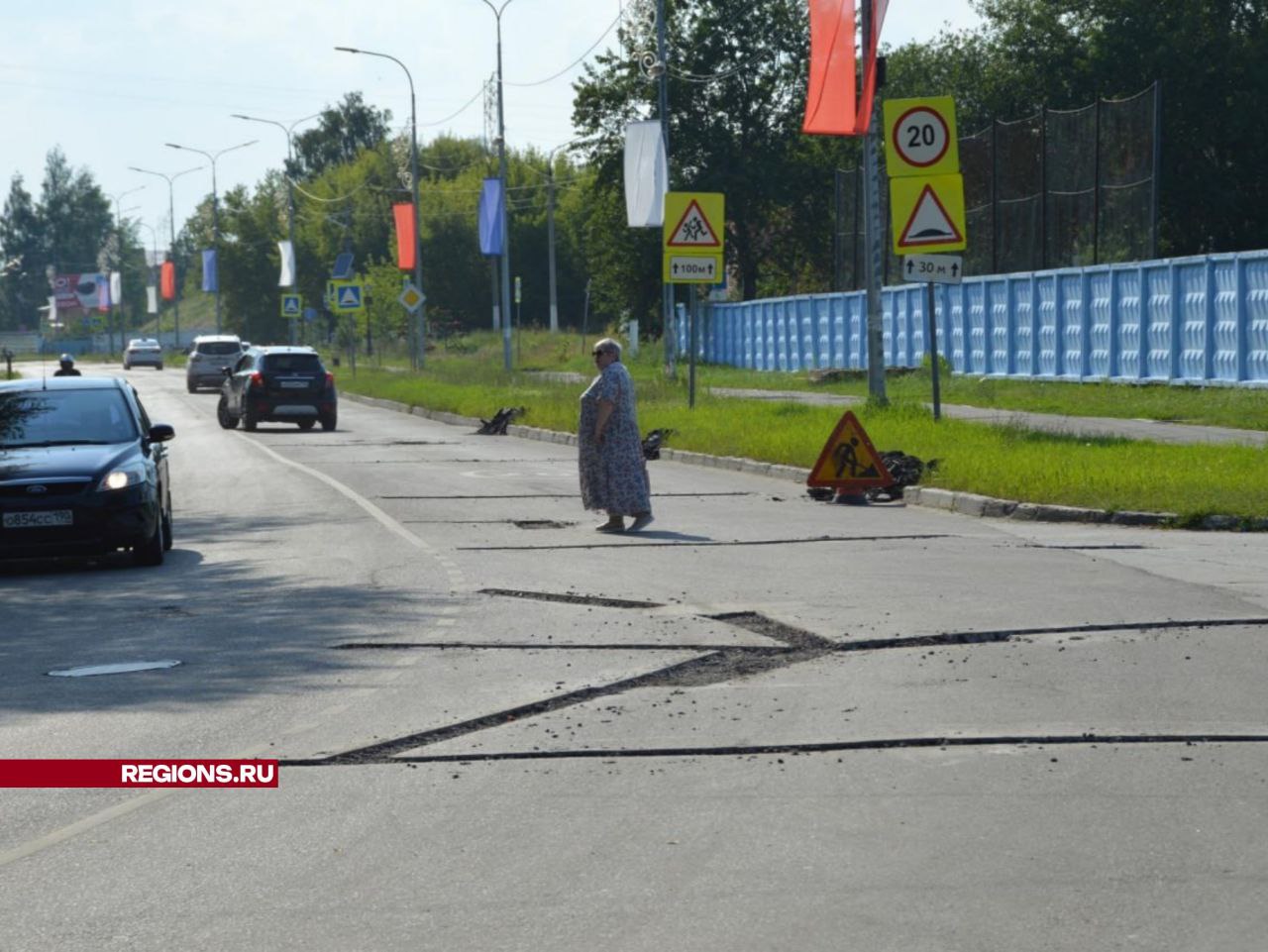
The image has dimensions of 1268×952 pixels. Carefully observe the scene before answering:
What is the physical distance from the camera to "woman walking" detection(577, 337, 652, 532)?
54.9 ft

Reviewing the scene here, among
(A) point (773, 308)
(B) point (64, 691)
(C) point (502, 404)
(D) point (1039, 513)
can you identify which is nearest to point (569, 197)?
(A) point (773, 308)

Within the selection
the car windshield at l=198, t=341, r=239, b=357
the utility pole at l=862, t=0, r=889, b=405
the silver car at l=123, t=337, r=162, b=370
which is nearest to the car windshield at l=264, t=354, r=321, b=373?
the utility pole at l=862, t=0, r=889, b=405

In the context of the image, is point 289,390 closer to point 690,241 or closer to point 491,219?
point 690,241

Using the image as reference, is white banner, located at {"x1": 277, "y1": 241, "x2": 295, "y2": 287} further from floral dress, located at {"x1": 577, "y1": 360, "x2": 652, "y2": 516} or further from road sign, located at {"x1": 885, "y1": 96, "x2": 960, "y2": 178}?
floral dress, located at {"x1": 577, "y1": 360, "x2": 652, "y2": 516}

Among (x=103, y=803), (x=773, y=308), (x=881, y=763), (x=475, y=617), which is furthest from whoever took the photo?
(x=773, y=308)

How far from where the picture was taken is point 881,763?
7090mm

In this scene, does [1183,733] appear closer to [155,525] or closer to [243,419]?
[155,525]

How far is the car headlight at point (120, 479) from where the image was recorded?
47.7ft

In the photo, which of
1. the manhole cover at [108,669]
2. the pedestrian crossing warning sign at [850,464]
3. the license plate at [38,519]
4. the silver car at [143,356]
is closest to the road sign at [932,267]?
the pedestrian crossing warning sign at [850,464]

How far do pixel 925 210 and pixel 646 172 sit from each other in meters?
17.5

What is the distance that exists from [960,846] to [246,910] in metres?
2.05

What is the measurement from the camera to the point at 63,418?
1593 centimetres

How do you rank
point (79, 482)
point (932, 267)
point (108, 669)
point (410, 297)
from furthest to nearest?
point (410, 297) < point (932, 267) < point (79, 482) < point (108, 669)

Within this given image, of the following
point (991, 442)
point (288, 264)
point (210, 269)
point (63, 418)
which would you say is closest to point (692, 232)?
point (991, 442)
